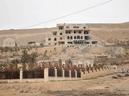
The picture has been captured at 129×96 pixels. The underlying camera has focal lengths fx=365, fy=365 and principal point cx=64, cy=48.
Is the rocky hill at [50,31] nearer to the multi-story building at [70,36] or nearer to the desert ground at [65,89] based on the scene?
the multi-story building at [70,36]

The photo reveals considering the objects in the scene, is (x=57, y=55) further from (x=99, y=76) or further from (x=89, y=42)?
(x=99, y=76)

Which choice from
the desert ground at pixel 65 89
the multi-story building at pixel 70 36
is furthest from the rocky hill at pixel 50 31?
the desert ground at pixel 65 89

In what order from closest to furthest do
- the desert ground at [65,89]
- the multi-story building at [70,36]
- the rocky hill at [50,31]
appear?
the desert ground at [65,89] < the multi-story building at [70,36] < the rocky hill at [50,31]

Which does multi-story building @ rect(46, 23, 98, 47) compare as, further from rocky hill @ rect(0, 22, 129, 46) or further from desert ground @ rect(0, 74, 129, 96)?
rocky hill @ rect(0, 22, 129, 46)

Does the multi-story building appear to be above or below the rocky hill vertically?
below

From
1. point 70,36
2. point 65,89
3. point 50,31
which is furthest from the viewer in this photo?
point 50,31

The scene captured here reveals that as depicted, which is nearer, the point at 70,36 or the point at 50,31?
the point at 70,36

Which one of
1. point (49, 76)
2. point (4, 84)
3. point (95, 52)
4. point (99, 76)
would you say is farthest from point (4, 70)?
point (95, 52)

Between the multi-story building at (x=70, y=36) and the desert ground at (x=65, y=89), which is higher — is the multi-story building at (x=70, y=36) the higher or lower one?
the higher one

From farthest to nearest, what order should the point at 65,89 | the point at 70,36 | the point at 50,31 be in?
1. the point at 50,31
2. the point at 70,36
3. the point at 65,89

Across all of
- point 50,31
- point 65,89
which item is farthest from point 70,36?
point 50,31

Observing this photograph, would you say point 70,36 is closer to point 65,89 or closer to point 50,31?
point 65,89

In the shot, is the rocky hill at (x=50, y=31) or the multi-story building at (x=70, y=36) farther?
the rocky hill at (x=50, y=31)

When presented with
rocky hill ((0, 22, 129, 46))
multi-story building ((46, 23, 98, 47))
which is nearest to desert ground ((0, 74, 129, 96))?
multi-story building ((46, 23, 98, 47))
